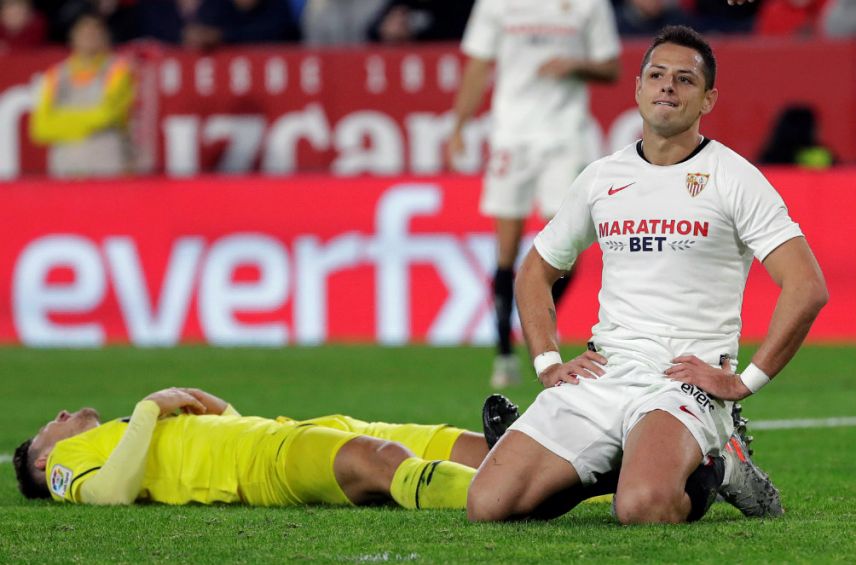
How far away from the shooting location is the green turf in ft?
16.8

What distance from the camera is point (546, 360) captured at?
19.8 ft

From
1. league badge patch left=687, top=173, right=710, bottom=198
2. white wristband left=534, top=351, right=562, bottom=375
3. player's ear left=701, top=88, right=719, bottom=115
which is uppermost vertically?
player's ear left=701, top=88, right=719, bottom=115

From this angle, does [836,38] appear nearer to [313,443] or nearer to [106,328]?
[106,328]

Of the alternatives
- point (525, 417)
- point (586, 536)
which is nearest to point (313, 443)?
point (525, 417)

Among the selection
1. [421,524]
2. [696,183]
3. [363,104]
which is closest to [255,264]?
[363,104]

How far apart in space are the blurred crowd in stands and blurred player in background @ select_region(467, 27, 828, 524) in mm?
9330

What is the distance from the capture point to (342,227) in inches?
531

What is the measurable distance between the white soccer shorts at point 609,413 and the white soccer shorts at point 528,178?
516 cm

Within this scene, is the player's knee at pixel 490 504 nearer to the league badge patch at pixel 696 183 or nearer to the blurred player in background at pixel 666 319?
the blurred player in background at pixel 666 319

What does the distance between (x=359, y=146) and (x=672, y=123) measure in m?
8.76

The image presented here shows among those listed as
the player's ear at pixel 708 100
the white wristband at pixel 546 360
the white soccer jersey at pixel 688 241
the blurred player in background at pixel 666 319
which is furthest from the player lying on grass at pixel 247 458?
the player's ear at pixel 708 100

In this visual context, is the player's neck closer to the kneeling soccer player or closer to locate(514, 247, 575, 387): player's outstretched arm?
locate(514, 247, 575, 387): player's outstretched arm

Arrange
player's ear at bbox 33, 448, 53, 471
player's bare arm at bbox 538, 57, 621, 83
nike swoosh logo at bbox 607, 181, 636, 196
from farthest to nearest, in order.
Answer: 1. player's bare arm at bbox 538, 57, 621, 83
2. player's ear at bbox 33, 448, 53, 471
3. nike swoosh logo at bbox 607, 181, 636, 196

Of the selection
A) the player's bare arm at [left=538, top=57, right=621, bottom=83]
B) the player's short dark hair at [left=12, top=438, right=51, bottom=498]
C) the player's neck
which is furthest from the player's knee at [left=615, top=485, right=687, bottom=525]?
the player's bare arm at [left=538, top=57, right=621, bottom=83]
